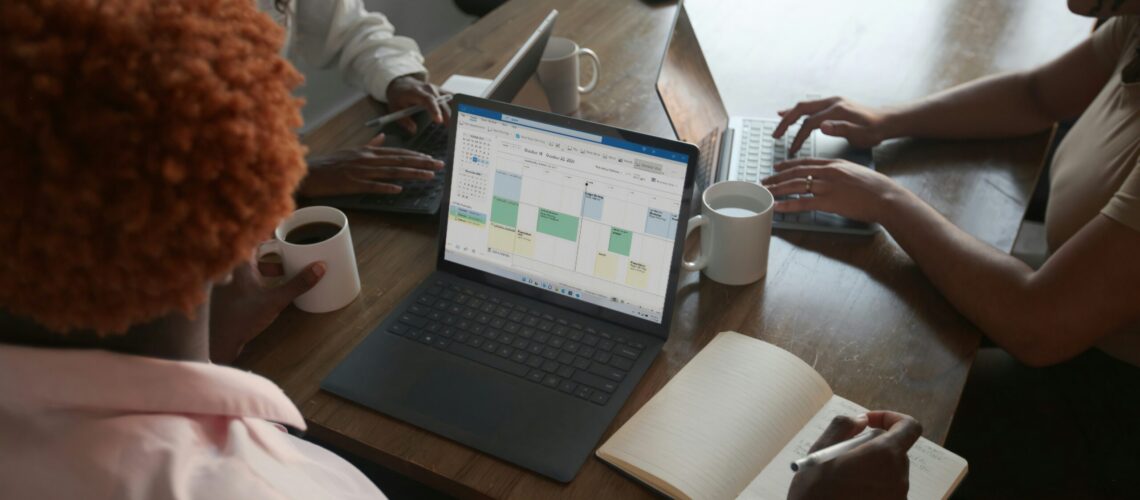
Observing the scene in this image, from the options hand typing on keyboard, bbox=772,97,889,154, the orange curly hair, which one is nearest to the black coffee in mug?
the orange curly hair

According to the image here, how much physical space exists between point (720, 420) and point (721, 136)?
63cm

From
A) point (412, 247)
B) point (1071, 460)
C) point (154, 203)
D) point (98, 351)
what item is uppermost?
point (154, 203)

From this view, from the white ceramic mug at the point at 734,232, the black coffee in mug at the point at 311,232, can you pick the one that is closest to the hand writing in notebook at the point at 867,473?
the white ceramic mug at the point at 734,232

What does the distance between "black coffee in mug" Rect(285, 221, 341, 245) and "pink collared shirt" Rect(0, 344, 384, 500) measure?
46 cm

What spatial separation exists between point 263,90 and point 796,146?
104 cm

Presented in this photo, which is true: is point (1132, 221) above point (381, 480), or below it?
above

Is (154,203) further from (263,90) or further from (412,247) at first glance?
Answer: (412,247)

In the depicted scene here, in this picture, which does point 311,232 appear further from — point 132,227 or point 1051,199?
point 1051,199

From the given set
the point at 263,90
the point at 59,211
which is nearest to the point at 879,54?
the point at 263,90

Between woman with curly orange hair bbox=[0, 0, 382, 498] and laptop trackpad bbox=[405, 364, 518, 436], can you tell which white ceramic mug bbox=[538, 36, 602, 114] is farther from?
woman with curly orange hair bbox=[0, 0, 382, 498]

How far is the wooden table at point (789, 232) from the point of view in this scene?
3.28 feet

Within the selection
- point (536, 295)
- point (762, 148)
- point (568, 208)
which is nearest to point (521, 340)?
point (536, 295)

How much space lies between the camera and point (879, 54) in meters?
1.76

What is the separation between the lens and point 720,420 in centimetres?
95
